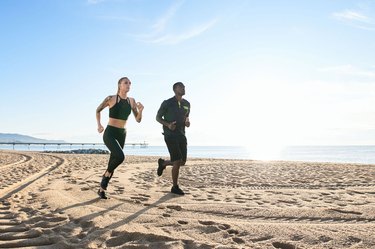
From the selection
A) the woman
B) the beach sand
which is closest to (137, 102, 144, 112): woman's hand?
the woman

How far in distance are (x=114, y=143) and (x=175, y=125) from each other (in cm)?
129

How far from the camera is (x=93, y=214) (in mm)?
4586

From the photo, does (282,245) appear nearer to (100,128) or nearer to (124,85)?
(100,128)

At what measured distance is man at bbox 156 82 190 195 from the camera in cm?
664

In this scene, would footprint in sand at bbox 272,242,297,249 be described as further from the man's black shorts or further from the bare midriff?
the bare midriff

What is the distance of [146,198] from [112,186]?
1846 mm

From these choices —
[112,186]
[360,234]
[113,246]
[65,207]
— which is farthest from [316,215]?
[112,186]

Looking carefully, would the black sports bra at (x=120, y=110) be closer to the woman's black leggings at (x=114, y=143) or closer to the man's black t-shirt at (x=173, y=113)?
the woman's black leggings at (x=114, y=143)

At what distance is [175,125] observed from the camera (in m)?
6.63

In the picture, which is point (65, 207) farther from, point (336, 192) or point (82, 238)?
point (336, 192)

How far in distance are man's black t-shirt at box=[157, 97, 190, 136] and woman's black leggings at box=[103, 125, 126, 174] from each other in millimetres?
939

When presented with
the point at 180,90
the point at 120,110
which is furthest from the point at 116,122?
the point at 180,90

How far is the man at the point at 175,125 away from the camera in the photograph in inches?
262

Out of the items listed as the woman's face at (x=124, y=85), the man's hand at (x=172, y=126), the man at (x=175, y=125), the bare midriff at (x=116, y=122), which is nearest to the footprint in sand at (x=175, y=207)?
the man at (x=175, y=125)
